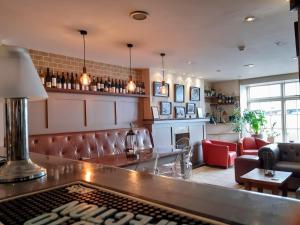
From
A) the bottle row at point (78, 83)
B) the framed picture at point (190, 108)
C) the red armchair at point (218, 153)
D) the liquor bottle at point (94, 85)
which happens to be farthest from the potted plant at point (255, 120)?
the liquor bottle at point (94, 85)

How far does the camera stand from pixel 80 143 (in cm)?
402

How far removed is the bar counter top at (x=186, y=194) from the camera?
66 cm

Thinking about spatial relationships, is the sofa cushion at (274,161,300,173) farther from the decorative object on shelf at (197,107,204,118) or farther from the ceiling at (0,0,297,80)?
the decorative object on shelf at (197,107,204,118)

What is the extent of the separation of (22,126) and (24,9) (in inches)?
69.5

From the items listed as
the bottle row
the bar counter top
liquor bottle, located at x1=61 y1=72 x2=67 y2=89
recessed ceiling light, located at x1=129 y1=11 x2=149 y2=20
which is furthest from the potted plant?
the bar counter top

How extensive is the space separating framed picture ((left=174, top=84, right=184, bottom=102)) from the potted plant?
7.84 feet

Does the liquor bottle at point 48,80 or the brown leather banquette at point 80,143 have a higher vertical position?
the liquor bottle at point 48,80

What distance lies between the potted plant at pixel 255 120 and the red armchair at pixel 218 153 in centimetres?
124

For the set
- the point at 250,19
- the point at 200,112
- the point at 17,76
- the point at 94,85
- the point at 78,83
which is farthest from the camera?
the point at 200,112

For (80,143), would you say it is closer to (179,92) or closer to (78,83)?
(78,83)

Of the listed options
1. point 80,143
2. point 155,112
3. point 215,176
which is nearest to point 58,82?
point 80,143

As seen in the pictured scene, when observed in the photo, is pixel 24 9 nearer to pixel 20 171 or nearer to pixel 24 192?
pixel 20 171

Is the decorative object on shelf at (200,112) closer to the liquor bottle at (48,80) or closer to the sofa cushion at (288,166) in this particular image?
the sofa cushion at (288,166)

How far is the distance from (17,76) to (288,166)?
4677 millimetres
